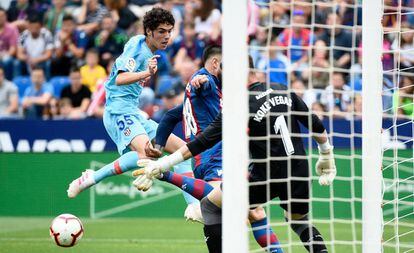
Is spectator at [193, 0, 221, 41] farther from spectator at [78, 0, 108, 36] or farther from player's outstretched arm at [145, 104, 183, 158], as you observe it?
player's outstretched arm at [145, 104, 183, 158]

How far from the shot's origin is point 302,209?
8.30 meters

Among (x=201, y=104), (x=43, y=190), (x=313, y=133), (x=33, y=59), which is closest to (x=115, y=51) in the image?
(x=33, y=59)

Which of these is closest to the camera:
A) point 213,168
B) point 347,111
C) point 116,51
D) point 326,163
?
point 326,163

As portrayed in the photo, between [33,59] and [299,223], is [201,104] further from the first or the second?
[33,59]

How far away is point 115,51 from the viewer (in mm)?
18016

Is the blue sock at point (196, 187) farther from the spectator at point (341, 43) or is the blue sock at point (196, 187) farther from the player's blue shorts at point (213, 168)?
the spectator at point (341, 43)

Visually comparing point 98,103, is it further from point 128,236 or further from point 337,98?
point 128,236

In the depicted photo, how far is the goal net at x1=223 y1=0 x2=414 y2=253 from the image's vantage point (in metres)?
7.31

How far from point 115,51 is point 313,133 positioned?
34.3ft

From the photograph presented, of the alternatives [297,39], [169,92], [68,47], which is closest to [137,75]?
[297,39]

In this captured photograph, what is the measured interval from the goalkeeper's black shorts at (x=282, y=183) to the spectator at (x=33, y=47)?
11241 mm

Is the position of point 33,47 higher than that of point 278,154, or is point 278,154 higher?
point 278,154

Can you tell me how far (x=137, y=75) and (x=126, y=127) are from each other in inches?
36.8

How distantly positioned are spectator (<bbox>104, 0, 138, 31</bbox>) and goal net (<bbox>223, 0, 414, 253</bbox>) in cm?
264
